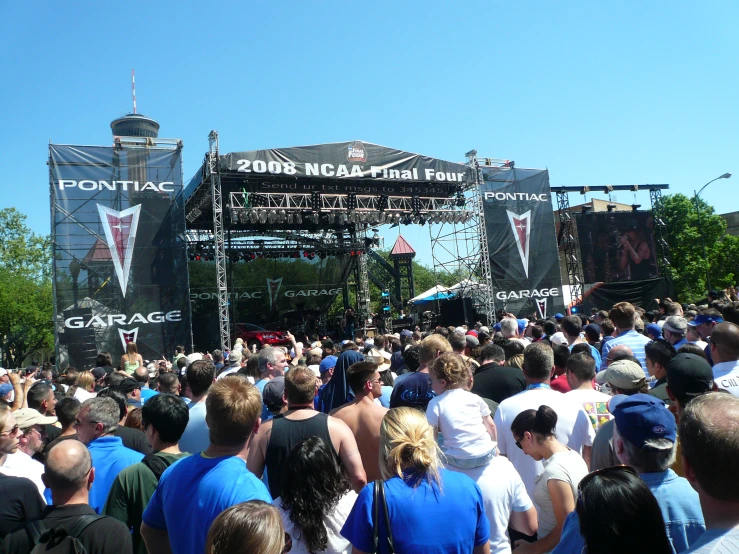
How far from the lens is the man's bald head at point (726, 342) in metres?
3.68

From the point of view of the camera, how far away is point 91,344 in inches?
574

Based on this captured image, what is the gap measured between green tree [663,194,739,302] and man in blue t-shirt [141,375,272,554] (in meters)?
38.8

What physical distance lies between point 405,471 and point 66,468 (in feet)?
Answer: 4.66

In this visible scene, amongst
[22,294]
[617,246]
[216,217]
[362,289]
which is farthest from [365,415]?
[22,294]

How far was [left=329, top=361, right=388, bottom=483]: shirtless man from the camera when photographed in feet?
11.2

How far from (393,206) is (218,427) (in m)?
16.7

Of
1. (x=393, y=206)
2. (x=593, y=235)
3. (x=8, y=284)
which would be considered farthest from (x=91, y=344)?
(x=8, y=284)

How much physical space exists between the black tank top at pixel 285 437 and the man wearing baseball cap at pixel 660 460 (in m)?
1.45

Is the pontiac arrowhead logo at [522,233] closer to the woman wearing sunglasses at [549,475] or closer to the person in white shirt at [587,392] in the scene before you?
the person in white shirt at [587,392]

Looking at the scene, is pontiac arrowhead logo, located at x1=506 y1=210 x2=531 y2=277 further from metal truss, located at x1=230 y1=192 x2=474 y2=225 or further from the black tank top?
the black tank top

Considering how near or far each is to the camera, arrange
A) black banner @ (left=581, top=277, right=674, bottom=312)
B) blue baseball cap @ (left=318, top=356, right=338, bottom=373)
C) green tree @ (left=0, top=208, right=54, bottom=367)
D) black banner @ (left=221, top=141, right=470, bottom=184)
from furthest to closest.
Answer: green tree @ (left=0, top=208, right=54, bottom=367) < black banner @ (left=581, top=277, right=674, bottom=312) < black banner @ (left=221, top=141, right=470, bottom=184) < blue baseball cap @ (left=318, top=356, right=338, bottom=373)

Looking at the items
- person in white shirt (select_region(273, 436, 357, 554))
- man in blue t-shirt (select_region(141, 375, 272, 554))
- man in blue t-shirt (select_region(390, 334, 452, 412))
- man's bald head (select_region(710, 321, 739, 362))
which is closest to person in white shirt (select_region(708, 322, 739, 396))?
man's bald head (select_region(710, 321, 739, 362))

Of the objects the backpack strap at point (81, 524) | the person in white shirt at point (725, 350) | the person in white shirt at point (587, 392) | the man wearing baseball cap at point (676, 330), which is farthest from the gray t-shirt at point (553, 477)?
the man wearing baseball cap at point (676, 330)

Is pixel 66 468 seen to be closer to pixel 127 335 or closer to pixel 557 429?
pixel 557 429
